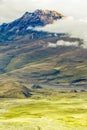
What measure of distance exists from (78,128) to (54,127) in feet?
25.4

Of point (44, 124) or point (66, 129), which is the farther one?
point (44, 124)

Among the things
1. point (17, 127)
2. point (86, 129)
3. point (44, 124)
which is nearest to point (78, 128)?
point (86, 129)

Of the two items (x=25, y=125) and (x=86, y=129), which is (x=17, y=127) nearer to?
(x=25, y=125)

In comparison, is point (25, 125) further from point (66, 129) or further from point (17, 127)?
point (66, 129)

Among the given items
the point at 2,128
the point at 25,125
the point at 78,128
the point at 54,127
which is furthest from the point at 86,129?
the point at 2,128

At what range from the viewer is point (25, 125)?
106m

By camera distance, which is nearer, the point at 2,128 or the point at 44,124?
the point at 2,128

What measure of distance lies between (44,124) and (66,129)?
30.9ft

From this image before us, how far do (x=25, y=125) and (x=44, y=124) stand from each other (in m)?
6.52

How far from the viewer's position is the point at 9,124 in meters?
107

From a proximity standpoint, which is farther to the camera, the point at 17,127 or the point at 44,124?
the point at 44,124

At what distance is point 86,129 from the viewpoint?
104438 mm

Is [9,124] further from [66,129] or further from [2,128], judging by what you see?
[66,129]

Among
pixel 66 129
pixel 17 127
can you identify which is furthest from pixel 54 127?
pixel 17 127
